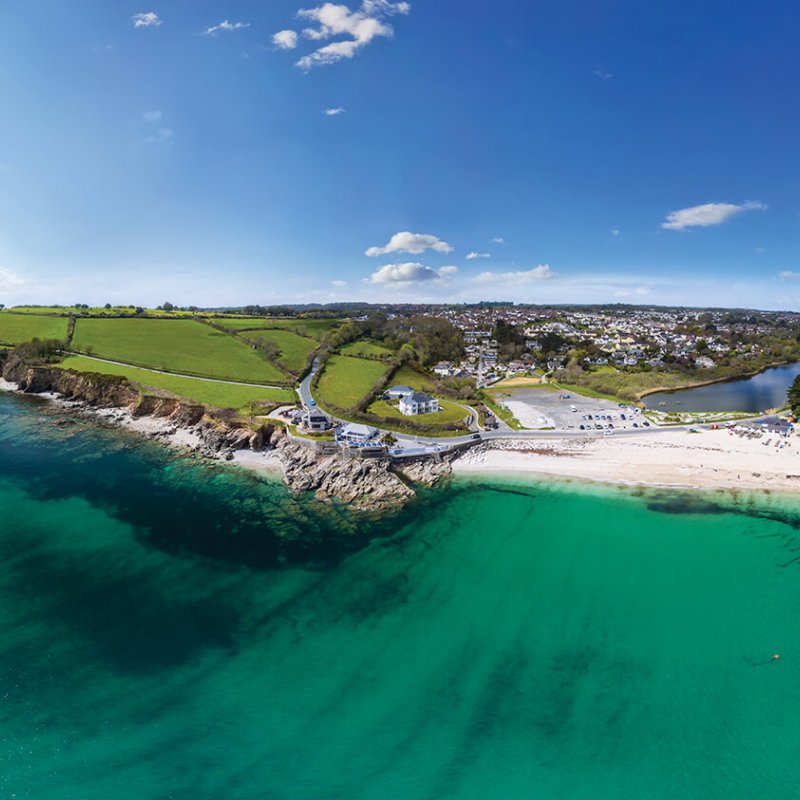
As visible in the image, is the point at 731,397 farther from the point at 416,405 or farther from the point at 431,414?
the point at 416,405

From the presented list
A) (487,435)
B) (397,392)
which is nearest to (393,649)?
(487,435)

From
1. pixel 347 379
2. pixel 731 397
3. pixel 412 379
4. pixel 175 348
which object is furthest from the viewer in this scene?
pixel 175 348

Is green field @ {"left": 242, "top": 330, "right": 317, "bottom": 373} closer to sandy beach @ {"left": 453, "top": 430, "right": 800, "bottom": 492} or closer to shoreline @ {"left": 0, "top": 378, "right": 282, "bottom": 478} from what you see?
shoreline @ {"left": 0, "top": 378, "right": 282, "bottom": 478}

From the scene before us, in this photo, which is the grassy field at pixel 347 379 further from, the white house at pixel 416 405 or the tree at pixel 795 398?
the tree at pixel 795 398

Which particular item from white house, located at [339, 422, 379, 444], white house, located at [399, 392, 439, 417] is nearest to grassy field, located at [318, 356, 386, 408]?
white house, located at [399, 392, 439, 417]

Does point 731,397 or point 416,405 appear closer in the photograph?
point 416,405

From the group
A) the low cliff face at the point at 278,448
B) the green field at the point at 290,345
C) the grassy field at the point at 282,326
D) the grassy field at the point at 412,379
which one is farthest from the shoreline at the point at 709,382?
the grassy field at the point at 282,326
